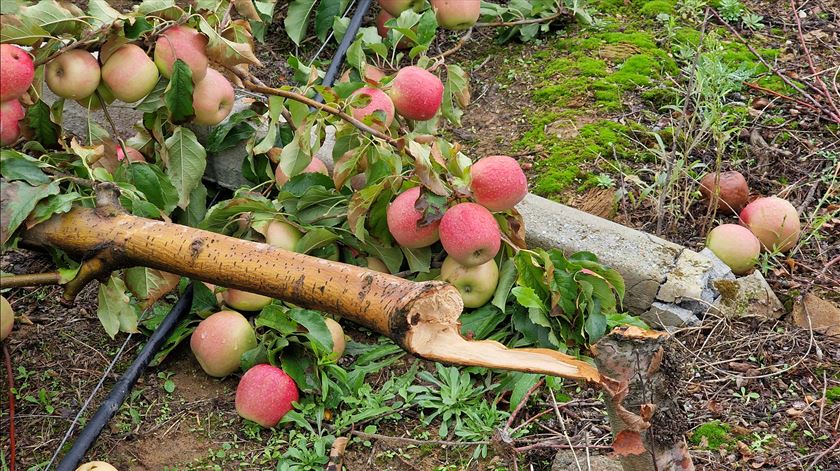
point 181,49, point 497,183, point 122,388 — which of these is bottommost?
point 122,388

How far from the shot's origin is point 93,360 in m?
2.93

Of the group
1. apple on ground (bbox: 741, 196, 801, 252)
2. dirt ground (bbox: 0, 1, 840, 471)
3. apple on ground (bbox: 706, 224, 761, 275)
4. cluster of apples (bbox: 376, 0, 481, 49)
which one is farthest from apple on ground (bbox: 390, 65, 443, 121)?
apple on ground (bbox: 741, 196, 801, 252)

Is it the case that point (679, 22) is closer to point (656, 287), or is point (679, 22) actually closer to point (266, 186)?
point (656, 287)

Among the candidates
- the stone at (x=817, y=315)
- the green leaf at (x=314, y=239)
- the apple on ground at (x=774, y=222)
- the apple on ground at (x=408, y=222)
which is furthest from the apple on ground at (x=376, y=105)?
the stone at (x=817, y=315)

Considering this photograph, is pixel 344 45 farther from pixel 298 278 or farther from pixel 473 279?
pixel 298 278

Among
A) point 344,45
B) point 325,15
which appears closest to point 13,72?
point 344,45

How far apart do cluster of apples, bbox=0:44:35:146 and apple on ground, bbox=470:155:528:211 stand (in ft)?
4.04

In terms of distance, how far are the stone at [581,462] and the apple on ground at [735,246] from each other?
927 millimetres

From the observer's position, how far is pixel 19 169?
7.43 ft

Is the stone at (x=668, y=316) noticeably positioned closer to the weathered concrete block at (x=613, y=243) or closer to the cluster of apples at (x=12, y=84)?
the weathered concrete block at (x=613, y=243)

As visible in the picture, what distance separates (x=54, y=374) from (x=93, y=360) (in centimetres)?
12

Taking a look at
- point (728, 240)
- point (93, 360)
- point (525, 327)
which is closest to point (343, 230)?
point (525, 327)

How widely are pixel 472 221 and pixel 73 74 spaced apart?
116cm

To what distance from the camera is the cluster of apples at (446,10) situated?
3922 mm
